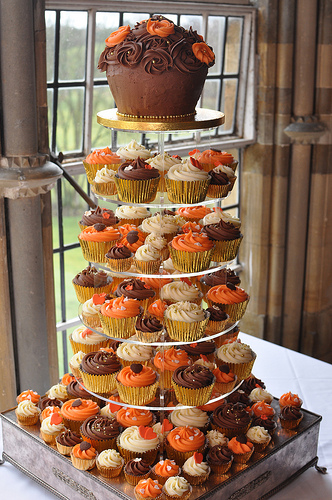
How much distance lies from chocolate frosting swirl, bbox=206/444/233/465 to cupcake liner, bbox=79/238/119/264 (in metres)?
1.21

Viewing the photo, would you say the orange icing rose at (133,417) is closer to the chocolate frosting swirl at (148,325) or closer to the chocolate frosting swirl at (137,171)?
the chocolate frosting swirl at (148,325)

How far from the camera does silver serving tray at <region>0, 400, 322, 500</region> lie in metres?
3.38

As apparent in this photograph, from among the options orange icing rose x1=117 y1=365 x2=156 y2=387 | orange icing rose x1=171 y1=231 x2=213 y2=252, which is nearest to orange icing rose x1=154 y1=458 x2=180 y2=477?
orange icing rose x1=117 y1=365 x2=156 y2=387

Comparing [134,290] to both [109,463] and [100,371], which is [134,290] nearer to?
[100,371]

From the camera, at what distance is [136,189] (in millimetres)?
3389

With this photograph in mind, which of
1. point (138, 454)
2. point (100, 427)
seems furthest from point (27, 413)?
point (138, 454)

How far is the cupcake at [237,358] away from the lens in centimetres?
383

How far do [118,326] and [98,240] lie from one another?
494 millimetres

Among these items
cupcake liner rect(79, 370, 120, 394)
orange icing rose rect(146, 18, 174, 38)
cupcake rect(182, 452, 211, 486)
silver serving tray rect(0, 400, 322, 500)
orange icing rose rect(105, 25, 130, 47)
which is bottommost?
silver serving tray rect(0, 400, 322, 500)

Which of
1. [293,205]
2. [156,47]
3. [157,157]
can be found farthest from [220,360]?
[293,205]

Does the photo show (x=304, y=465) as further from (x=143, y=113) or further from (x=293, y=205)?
(x=293, y=205)

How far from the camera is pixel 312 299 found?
8.38 meters

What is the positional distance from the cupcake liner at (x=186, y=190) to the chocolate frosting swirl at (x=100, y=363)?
963 millimetres

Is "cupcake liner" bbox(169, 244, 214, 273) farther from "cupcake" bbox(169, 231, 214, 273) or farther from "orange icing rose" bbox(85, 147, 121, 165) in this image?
"orange icing rose" bbox(85, 147, 121, 165)
